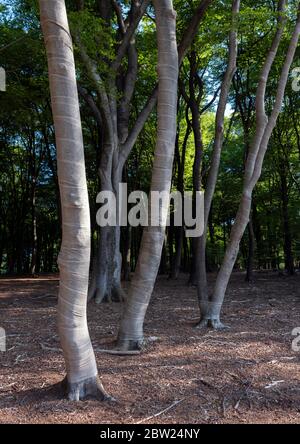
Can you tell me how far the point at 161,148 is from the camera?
5.14 m

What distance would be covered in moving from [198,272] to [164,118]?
2922 millimetres

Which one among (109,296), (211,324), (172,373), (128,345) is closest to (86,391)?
(172,373)

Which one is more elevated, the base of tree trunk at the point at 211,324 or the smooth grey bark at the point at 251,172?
the smooth grey bark at the point at 251,172

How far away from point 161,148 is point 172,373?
2.44m

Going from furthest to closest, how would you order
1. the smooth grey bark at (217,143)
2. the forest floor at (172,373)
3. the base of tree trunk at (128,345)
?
the smooth grey bark at (217,143) < the base of tree trunk at (128,345) < the forest floor at (172,373)

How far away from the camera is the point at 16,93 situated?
11.8 metres

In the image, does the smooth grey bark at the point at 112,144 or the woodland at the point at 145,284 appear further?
the smooth grey bark at the point at 112,144

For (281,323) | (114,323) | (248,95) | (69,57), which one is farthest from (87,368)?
(248,95)

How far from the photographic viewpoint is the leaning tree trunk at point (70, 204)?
3750 millimetres

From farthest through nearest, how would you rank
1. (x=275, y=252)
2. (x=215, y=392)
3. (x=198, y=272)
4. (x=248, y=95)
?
(x=275, y=252) < (x=248, y=95) < (x=198, y=272) < (x=215, y=392)

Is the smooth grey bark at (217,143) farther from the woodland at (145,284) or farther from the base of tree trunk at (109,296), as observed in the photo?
the base of tree trunk at (109,296)

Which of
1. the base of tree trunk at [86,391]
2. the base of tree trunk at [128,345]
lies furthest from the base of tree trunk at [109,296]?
the base of tree trunk at [86,391]

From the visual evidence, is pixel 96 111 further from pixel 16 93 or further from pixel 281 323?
pixel 281 323

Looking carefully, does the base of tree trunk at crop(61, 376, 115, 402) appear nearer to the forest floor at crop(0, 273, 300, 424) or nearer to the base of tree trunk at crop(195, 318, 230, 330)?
the forest floor at crop(0, 273, 300, 424)
